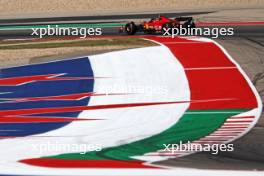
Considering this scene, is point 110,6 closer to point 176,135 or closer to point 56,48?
point 56,48

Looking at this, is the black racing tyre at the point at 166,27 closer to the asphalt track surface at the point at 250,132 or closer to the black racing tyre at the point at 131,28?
the black racing tyre at the point at 131,28

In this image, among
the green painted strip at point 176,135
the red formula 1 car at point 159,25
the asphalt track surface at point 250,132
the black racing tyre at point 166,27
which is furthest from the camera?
the red formula 1 car at point 159,25

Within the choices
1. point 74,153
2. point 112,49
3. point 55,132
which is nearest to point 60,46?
point 112,49

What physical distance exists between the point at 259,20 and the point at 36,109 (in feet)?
61.0

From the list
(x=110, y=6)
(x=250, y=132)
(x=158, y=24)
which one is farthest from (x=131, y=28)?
(x=250, y=132)

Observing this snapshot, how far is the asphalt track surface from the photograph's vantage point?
945 centimetres

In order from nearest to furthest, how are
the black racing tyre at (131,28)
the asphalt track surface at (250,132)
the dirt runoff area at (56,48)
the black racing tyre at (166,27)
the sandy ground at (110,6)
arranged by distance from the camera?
the asphalt track surface at (250,132) < the dirt runoff area at (56,48) < the black racing tyre at (166,27) < the black racing tyre at (131,28) < the sandy ground at (110,6)

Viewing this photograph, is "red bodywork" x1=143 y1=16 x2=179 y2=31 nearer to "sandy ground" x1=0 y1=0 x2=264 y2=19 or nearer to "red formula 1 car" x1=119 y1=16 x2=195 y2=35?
"red formula 1 car" x1=119 y1=16 x2=195 y2=35

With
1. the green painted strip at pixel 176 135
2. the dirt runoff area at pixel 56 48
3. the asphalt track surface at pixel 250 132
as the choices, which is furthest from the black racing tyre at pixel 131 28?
the green painted strip at pixel 176 135

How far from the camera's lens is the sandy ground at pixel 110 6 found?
117ft

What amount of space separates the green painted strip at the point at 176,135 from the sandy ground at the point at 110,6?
23199mm

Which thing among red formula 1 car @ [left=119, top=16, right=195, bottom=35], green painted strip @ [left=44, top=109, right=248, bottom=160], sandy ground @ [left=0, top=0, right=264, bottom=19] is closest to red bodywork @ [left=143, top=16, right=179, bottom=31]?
red formula 1 car @ [left=119, top=16, right=195, bottom=35]

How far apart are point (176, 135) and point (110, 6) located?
2756 cm

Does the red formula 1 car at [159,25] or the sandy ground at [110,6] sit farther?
the sandy ground at [110,6]
